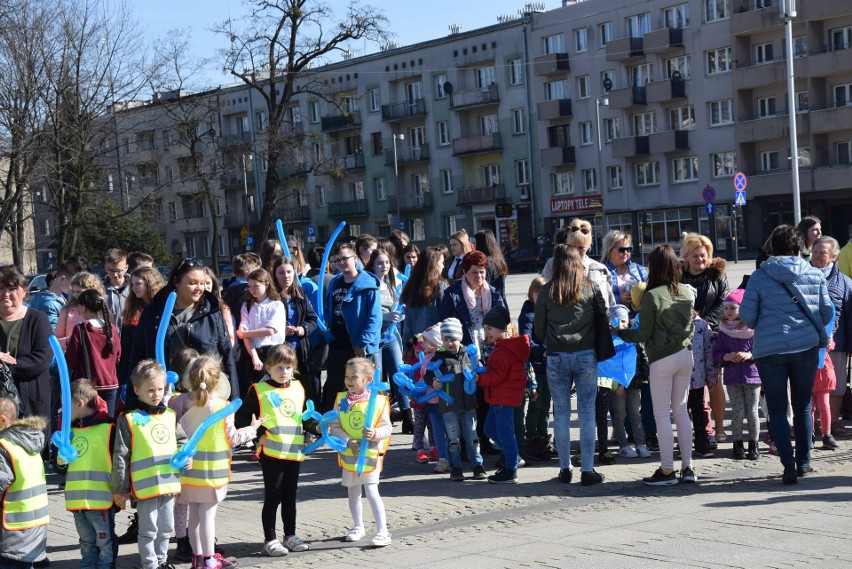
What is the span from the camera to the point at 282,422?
774 cm

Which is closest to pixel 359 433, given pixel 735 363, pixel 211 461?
pixel 211 461

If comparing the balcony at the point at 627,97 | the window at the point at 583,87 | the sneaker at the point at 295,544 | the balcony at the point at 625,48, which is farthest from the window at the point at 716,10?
the sneaker at the point at 295,544

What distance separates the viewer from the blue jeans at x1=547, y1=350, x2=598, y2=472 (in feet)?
30.7

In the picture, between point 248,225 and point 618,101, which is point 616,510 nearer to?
point 618,101

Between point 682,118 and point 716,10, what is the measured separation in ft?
18.8

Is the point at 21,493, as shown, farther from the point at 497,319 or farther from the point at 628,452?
Answer: the point at 628,452

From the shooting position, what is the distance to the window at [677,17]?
60375mm

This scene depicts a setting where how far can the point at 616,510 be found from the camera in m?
8.44

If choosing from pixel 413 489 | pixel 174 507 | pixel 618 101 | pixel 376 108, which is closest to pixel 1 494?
pixel 174 507

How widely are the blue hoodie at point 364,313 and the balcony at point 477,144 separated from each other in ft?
190

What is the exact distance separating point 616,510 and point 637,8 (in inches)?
2228

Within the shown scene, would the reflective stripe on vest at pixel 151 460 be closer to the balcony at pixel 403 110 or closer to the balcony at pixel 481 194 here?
the balcony at pixel 481 194

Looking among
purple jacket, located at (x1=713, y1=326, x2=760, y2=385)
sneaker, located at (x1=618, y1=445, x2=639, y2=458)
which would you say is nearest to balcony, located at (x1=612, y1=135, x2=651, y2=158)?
purple jacket, located at (x1=713, y1=326, x2=760, y2=385)

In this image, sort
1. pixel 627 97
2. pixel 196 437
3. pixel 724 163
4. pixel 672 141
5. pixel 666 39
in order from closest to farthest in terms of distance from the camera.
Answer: pixel 196 437, pixel 724 163, pixel 666 39, pixel 672 141, pixel 627 97
